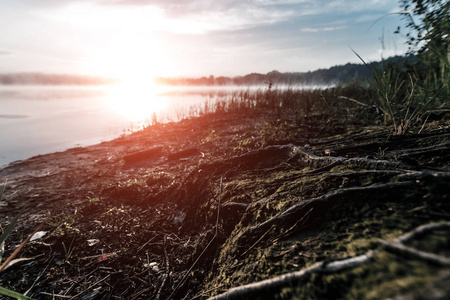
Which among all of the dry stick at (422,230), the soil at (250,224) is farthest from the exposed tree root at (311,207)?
the dry stick at (422,230)

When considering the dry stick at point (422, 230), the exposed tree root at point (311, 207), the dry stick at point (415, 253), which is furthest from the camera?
the exposed tree root at point (311, 207)

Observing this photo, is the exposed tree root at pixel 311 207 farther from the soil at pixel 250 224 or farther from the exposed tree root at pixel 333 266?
the exposed tree root at pixel 333 266

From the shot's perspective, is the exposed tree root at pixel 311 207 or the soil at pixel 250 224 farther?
the exposed tree root at pixel 311 207

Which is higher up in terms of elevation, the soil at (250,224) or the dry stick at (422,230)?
the dry stick at (422,230)

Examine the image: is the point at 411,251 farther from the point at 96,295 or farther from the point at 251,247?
the point at 96,295

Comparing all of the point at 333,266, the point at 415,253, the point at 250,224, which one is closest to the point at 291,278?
the point at 333,266

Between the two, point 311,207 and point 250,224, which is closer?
point 311,207

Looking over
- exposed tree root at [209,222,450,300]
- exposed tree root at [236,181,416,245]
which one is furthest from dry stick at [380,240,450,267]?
exposed tree root at [236,181,416,245]

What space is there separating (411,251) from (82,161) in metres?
7.04

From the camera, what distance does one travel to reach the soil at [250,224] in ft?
2.92

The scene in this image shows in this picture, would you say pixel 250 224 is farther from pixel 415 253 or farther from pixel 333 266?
pixel 415 253

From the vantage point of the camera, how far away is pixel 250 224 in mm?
1710

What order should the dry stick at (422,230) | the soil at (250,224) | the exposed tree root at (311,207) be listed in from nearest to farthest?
the dry stick at (422,230), the soil at (250,224), the exposed tree root at (311,207)

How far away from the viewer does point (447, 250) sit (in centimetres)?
66
